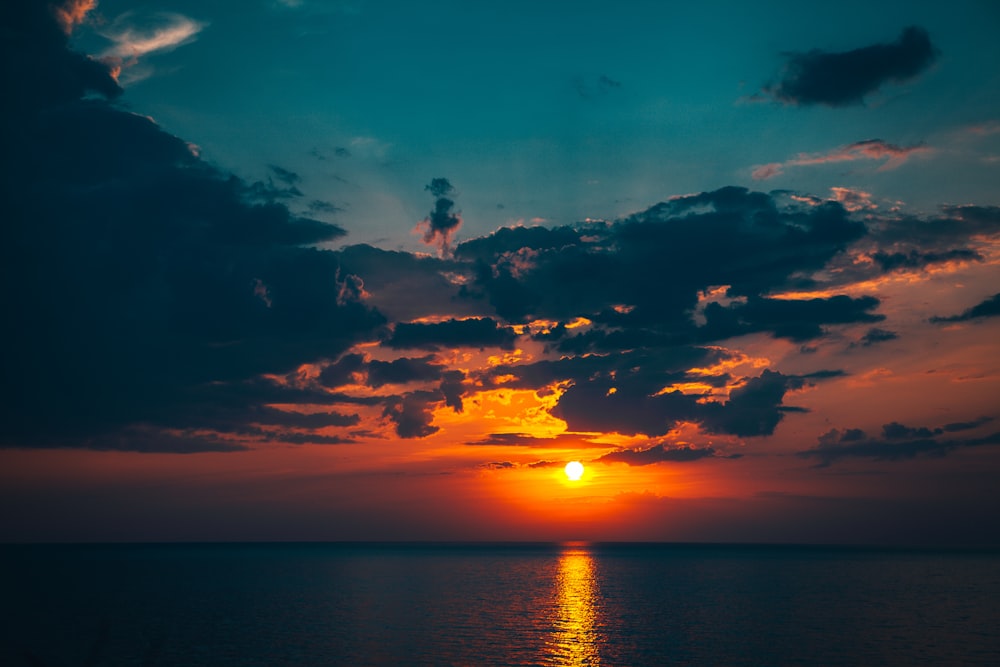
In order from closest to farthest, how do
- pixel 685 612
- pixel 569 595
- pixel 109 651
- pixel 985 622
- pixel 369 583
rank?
1. pixel 109 651
2. pixel 985 622
3. pixel 685 612
4. pixel 569 595
5. pixel 369 583

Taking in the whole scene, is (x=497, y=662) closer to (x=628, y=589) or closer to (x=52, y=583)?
(x=628, y=589)

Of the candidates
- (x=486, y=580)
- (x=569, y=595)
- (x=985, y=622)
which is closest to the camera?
(x=985, y=622)

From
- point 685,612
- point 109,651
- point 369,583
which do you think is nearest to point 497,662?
point 109,651

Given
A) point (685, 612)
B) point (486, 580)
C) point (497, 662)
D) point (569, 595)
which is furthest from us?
point (486, 580)

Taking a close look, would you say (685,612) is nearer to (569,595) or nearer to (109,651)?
(569,595)

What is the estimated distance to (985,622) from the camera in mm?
102125

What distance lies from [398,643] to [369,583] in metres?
101

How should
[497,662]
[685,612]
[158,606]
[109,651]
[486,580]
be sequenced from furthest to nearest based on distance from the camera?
1. [486,580]
2. [158,606]
3. [685,612]
4. [109,651]
5. [497,662]

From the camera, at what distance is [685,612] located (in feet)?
368

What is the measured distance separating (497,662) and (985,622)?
245 ft

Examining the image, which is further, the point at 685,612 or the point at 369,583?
the point at 369,583

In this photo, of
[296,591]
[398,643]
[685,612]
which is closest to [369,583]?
[296,591]

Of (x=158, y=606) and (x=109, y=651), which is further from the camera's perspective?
(x=158, y=606)

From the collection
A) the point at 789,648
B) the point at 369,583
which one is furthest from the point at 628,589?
the point at 789,648
